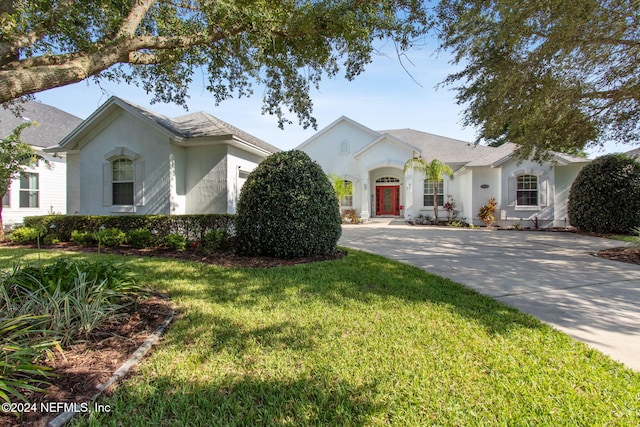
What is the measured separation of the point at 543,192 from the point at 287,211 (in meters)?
15.7

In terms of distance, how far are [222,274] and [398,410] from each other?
446 cm

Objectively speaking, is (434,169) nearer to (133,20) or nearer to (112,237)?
(133,20)

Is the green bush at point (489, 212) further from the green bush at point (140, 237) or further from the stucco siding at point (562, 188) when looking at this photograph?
the green bush at point (140, 237)

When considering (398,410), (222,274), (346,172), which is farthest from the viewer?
(346,172)

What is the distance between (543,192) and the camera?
15680 millimetres

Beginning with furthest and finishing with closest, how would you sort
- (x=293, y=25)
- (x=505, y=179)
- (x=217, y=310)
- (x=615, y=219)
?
1. (x=505, y=179)
2. (x=615, y=219)
3. (x=293, y=25)
4. (x=217, y=310)

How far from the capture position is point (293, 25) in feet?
21.3

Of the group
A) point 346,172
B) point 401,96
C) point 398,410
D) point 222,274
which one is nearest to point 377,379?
point 398,410

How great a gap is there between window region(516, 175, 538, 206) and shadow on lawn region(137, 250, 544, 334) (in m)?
13.4

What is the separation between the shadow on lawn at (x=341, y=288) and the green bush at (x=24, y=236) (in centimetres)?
647

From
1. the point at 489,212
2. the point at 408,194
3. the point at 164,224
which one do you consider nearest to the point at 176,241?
the point at 164,224

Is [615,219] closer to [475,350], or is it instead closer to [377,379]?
[475,350]

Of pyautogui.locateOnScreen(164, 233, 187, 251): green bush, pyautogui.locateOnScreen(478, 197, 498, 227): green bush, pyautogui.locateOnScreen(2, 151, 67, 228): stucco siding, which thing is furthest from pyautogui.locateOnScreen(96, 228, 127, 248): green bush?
pyautogui.locateOnScreen(478, 197, 498, 227): green bush

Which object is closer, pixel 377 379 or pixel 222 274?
pixel 377 379
